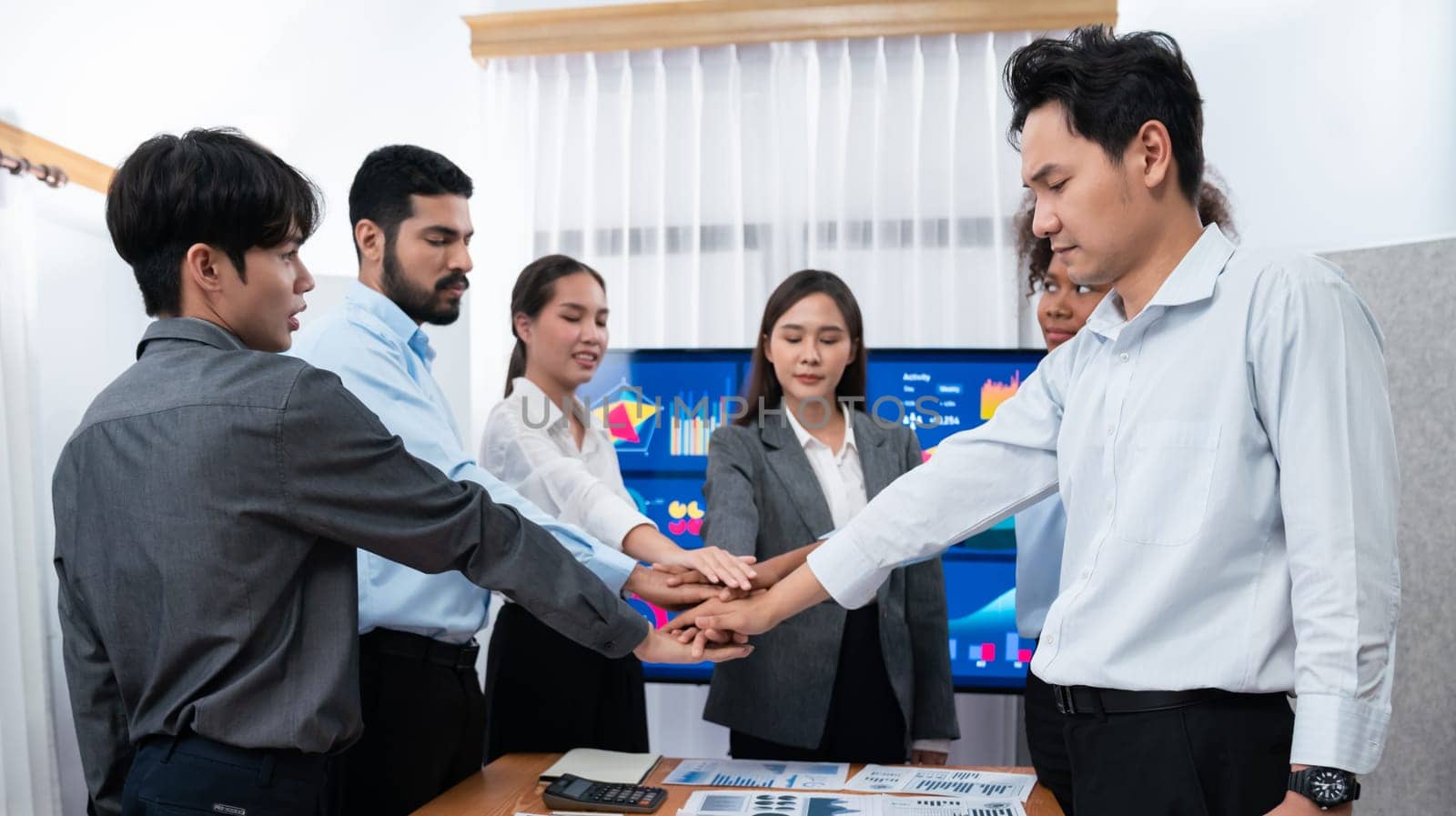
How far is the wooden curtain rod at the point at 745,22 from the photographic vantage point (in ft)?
11.8

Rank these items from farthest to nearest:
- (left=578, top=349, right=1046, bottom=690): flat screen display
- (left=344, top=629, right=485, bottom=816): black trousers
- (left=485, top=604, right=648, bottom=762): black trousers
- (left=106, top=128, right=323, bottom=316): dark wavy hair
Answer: (left=578, top=349, right=1046, bottom=690): flat screen display
(left=485, top=604, right=648, bottom=762): black trousers
(left=344, top=629, right=485, bottom=816): black trousers
(left=106, top=128, right=323, bottom=316): dark wavy hair

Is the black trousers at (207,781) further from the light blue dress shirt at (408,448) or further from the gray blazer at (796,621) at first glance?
the gray blazer at (796,621)

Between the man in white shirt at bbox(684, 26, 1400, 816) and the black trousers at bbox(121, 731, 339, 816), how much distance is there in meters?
1.00

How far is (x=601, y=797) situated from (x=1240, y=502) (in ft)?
3.41

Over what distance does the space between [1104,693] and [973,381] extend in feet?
6.64

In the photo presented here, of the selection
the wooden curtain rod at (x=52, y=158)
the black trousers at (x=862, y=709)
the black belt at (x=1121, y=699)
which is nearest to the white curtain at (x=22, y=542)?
the wooden curtain rod at (x=52, y=158)

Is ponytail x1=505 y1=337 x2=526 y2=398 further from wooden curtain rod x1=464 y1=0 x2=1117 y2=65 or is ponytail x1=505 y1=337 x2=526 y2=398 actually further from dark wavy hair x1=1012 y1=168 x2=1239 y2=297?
wooden curtain rod x1=464 y1=0 x2=1117 y2=65

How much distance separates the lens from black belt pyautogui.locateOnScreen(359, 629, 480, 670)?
1956 mm

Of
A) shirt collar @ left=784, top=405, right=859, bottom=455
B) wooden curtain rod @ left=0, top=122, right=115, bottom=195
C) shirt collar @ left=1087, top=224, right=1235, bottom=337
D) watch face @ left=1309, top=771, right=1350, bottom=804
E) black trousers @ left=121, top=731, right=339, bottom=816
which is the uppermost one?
wooden curtain rod @ left=0, top=122, right=115, bottom=195

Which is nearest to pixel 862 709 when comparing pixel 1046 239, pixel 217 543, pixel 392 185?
pixel 1046 239

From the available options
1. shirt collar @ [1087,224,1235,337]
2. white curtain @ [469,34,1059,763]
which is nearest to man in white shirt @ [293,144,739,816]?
shirt collar @ [1087,224,1235,337]

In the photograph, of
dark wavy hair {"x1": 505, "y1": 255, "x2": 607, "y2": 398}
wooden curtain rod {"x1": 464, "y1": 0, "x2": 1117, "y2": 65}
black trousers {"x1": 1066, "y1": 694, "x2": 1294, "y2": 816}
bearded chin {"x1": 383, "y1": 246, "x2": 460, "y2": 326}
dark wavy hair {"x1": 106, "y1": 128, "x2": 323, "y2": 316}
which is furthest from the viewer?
wooden curtain rod {"x1": 464, "y1": 0, "x2": 1117, "y2": 65}

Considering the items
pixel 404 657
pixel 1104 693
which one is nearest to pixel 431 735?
pixel 404 657

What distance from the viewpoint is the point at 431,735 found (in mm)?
1951
